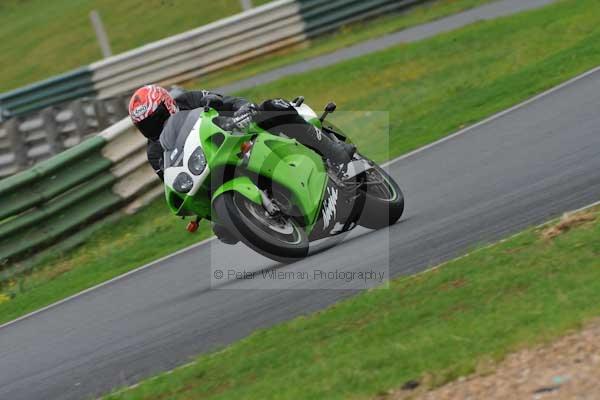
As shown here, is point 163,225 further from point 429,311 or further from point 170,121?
point 429,311

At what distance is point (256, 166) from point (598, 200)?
242 cm

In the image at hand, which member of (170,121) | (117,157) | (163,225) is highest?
(170,121)

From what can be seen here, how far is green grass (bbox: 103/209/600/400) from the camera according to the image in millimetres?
5254

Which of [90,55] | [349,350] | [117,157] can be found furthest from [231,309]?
[90,55]

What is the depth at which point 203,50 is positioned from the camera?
19.6 meters

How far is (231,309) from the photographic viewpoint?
777 cm

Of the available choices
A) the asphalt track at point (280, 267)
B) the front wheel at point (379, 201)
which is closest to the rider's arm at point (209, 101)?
the front wheel at point (379, 201)

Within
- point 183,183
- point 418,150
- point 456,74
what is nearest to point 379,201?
point 183,183

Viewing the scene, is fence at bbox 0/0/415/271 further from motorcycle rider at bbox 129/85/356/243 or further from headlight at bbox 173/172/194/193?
headlight at bbox 173/172/194/193

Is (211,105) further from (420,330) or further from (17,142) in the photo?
(17,142)

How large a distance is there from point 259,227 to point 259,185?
0.47 m

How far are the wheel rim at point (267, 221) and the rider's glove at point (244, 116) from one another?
0.54 metres

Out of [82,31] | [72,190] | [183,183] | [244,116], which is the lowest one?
[72,190]

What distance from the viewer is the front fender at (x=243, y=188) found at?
24.4 ft
